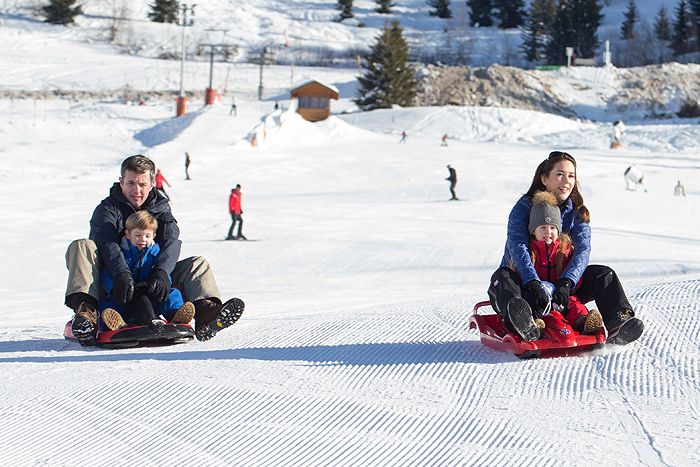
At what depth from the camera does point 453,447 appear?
3.87 metres

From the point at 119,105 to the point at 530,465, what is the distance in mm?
58184

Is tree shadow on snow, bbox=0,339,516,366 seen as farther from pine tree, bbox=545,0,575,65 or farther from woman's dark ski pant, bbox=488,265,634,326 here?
pine tree, bbox=545,0,575,65

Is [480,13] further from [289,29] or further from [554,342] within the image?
[554,342]

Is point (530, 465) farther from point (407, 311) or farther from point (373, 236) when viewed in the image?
point (373, 236)

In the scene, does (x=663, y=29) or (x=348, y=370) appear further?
(x=663, y=29)

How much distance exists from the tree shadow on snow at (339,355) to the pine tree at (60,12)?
312 ft

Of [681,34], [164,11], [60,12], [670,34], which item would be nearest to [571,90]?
[681,34]

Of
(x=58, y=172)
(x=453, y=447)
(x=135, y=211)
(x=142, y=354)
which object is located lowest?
(x=58, y=172)

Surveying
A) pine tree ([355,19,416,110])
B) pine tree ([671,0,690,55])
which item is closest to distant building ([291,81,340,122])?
pine tree ([355,19,416,110])

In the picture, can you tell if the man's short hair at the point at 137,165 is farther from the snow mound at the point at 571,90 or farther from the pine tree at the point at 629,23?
the pine tree at the point at 629,23

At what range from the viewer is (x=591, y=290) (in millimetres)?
5734

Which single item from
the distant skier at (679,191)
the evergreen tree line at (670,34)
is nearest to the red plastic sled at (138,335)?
the distant skier at (679,191)

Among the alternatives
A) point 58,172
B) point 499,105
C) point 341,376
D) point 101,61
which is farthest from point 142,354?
point 101,61

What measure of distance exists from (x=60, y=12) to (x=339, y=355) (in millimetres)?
96412
